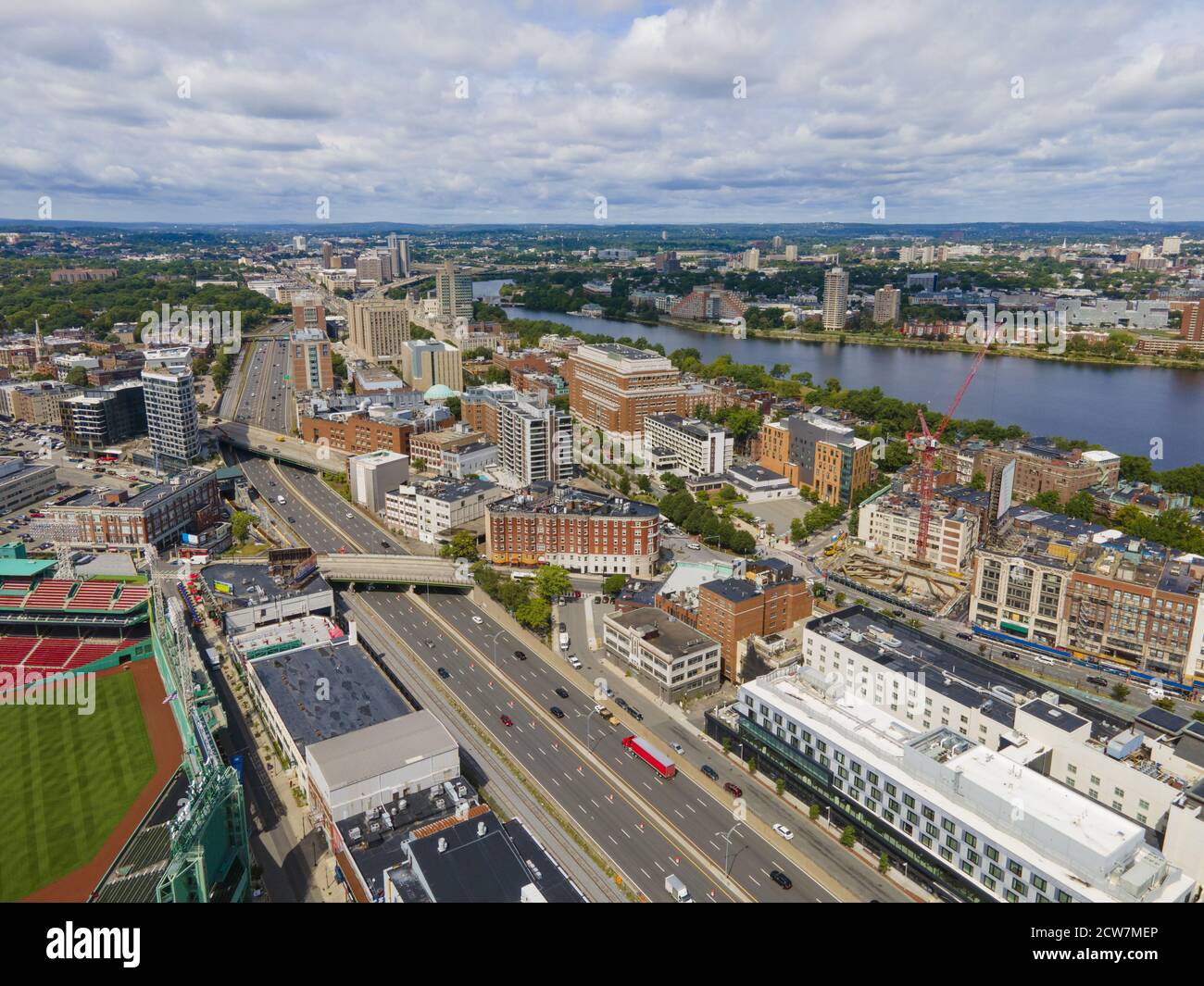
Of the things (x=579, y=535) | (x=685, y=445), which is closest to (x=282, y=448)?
(x=685, y=445)

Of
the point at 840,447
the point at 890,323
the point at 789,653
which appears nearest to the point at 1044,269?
the point at 890,323

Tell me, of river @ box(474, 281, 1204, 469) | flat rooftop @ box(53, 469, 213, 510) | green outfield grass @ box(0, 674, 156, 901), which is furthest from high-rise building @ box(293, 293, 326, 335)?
green outfield grass @ box(0, 674, 156, 901)

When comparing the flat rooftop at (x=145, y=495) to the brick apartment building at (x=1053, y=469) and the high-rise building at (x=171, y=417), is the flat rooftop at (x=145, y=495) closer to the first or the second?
the high-rise building at (x=171, y=417)

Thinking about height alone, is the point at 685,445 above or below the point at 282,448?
above

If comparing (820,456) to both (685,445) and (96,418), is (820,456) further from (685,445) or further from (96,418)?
(96,418)

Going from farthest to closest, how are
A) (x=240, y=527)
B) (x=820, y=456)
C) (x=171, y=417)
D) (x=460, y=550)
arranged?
(x=171, y=417)
(x=820, y=456)
(x=240, y=527)
(x=460, y=550)

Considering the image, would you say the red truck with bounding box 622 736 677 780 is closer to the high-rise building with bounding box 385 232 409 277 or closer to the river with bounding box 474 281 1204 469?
the river with bounding box 474 281 1204 469

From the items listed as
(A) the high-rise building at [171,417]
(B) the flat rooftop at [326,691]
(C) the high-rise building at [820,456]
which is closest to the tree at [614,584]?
(B) the flat rooftop at [326,691]

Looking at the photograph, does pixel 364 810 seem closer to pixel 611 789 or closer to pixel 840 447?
pixel 611 789
